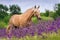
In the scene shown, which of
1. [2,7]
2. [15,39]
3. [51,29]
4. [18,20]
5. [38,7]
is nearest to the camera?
[51,29]

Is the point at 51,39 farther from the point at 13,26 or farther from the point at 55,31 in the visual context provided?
the point at 13,26

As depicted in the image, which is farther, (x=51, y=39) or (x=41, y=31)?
(x=41, y=31)

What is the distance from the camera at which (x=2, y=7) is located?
27125 mm

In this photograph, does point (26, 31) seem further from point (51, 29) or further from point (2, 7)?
point (2, 7)

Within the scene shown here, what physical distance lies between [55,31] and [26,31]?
4.28 feet

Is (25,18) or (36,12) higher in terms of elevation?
(36,12)

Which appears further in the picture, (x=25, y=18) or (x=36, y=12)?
(x=25, y=18)

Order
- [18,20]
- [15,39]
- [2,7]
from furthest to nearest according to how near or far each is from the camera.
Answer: [2,7] → [18,20] → [15,39]

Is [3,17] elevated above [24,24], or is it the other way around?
[24,24]

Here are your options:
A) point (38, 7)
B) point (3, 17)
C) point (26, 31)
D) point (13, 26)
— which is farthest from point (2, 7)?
point (26, 31)

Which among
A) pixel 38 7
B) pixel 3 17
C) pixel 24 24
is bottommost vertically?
pixel 3 17

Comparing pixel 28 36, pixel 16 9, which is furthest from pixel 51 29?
pixel 16 9

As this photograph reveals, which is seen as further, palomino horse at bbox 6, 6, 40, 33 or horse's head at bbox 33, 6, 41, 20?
palomino horse at bbox 6, 6, 40, 33

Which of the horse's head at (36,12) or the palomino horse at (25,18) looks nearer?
the horse's head at (36,12)
